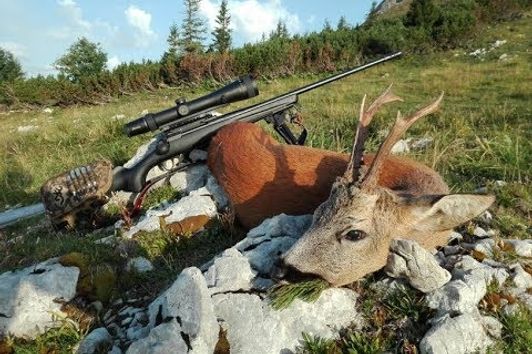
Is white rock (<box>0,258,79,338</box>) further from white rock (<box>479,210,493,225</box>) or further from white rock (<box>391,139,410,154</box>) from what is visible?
white rock (<box>391,139,410,154</box>)

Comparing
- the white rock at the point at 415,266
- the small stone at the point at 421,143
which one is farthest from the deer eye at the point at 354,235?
the small stone at the point at 421,143

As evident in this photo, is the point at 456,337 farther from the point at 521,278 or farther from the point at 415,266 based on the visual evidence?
the point at 521,278

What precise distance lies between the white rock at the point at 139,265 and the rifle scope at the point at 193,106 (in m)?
1.94

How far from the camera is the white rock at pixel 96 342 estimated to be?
3604 millimetres

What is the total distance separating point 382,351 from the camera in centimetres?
331

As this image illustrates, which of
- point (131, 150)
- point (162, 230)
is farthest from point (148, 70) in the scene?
point (162, 230)

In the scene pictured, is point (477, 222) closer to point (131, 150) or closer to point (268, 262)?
point (268, 262)

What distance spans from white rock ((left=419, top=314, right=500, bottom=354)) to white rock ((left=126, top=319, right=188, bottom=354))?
1.49 metres

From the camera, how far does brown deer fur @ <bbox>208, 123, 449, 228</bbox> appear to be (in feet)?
14.3

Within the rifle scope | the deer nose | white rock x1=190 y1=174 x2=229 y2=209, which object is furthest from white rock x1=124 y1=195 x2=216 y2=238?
the deer nose

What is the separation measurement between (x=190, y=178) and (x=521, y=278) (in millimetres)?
4135

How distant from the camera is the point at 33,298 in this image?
3.96 metres

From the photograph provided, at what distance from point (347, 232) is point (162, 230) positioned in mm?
2514

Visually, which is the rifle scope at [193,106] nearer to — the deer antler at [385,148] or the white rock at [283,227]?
the white rock at [283,227]
